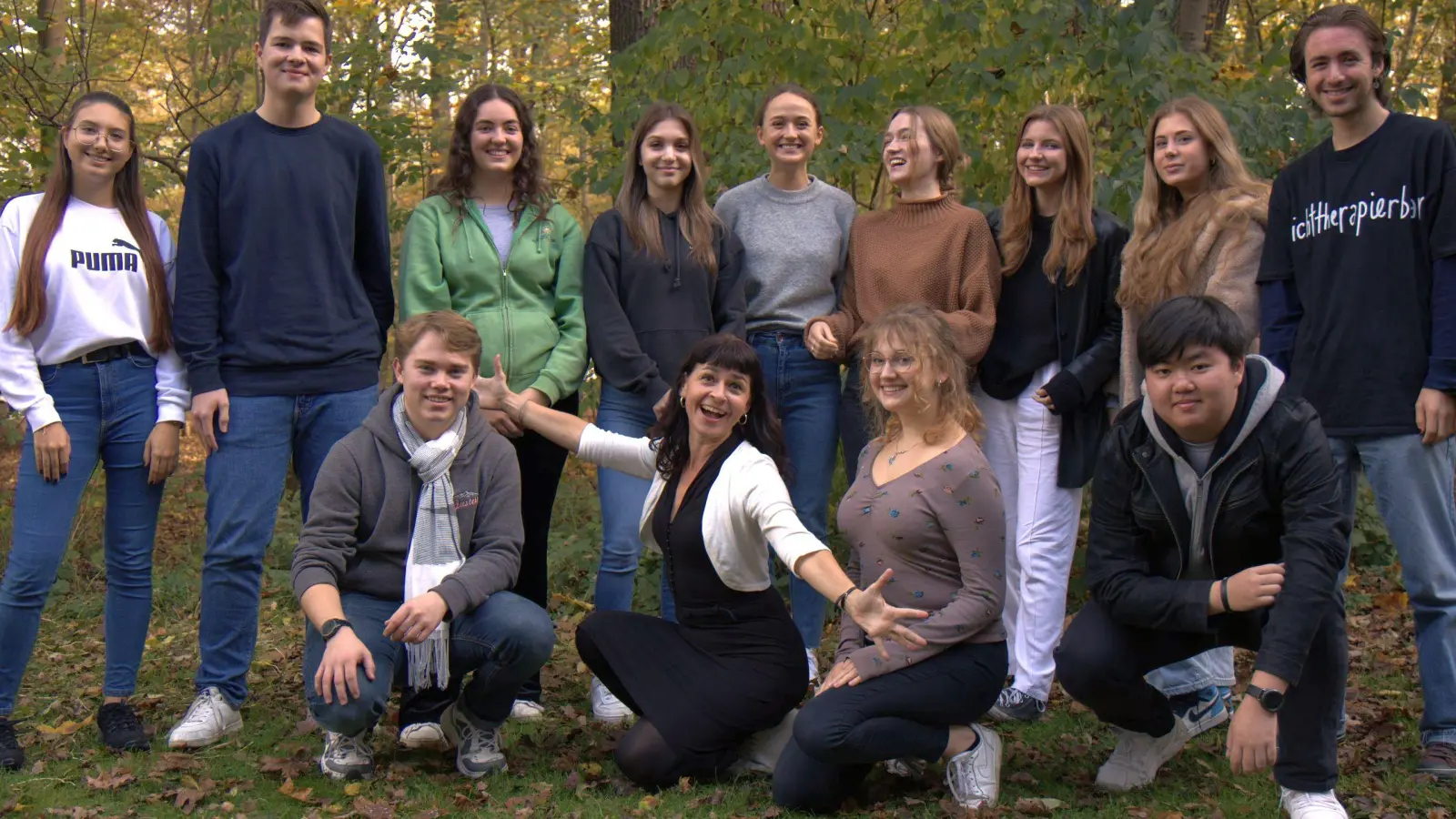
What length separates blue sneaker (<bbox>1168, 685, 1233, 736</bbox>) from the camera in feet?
14.0

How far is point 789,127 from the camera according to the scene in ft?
15.9

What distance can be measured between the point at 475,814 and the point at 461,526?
922mm

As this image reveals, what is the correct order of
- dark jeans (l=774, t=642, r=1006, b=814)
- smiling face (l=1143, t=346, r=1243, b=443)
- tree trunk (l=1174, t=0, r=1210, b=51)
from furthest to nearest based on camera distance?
tree trunk (l=1174, t=0, r=1210, b=51) < dark jeans (l=774, t=642, r=1006, b=814) < smiling face (l=1143, t=346, r=1243, b=443)

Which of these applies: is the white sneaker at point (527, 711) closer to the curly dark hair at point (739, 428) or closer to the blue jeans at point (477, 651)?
the blue jeans at point (477, 651)

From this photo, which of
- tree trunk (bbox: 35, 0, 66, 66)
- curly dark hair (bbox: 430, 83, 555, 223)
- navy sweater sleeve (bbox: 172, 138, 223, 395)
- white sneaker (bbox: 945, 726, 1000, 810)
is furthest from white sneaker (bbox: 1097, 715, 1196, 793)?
tree trunk (bbox: 35, 0, 66, 66)

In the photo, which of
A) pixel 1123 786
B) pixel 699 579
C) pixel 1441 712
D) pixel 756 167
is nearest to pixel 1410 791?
pixel 1441 712

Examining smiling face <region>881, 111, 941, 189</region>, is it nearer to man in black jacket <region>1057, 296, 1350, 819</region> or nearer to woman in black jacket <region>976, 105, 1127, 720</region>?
woman in black jacket <region>976, 105, 1127, 720</region>

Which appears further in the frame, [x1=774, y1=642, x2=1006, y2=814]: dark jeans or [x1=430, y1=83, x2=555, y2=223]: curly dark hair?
[x1=430, y1=83, x2=555, y2=223]: curly dark hair

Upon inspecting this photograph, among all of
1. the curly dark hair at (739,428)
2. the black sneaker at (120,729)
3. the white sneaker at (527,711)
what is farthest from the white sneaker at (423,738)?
the curly dark hair at (739,428)

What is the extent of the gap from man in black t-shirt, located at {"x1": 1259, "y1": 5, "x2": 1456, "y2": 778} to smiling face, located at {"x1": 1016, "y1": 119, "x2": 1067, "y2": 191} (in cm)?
84

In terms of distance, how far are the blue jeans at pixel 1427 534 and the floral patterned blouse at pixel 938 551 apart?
3.59 feet

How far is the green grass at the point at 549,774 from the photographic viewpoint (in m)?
3.71

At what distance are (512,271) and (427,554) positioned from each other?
116 centimetres

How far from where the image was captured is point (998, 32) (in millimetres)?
6578
